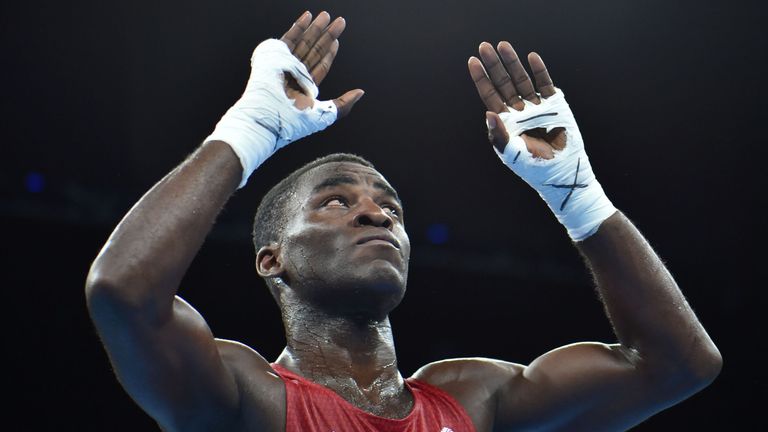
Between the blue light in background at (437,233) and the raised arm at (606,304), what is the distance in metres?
3.25

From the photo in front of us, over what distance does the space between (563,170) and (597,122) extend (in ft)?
9.52

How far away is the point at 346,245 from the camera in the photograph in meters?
2.33

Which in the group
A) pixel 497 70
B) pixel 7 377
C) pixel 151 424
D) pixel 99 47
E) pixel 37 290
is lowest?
pixel 151 424

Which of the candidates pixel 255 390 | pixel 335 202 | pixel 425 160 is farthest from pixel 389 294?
pixel 425 160

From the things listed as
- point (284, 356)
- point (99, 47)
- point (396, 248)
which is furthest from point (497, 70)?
point (99, 47)

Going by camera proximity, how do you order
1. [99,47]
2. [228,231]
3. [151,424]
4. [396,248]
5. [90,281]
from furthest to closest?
[228,231]
[151,424]
[99,47]
[396,248]
[90,281]

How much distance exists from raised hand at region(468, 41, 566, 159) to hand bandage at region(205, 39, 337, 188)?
17.9 inches

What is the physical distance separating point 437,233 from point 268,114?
144 inches

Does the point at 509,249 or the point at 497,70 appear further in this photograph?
the point at 509,249

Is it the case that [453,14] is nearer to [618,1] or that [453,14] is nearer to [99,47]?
[618,1]

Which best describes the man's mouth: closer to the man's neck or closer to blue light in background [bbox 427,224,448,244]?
the man's neck

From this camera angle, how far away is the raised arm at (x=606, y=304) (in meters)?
2.37

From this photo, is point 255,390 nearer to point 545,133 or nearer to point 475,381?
point 475,381

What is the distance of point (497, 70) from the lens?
7.96 ft
